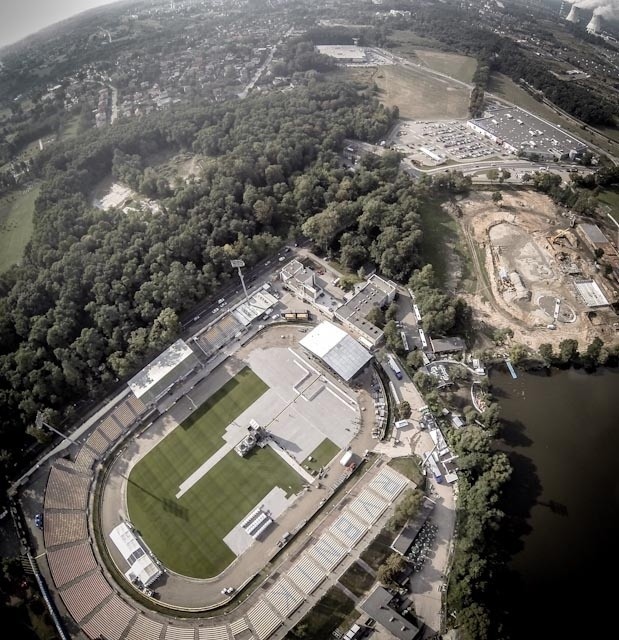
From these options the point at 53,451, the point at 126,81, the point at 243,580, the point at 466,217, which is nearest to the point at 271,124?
the point at 466,217

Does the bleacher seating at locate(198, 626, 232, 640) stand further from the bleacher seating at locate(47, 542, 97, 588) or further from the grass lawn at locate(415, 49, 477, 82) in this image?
the grass lawn at locate(415, 49, 477, 82)


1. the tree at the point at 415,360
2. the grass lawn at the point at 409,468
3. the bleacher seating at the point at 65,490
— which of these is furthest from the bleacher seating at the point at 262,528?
the tree at the point at 415,360

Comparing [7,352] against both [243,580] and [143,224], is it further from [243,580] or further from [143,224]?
[243,580]

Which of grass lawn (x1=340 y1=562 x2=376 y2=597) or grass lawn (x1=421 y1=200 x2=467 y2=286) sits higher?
grass lawn (x1=421 y1=200 x2=467 y2=286)

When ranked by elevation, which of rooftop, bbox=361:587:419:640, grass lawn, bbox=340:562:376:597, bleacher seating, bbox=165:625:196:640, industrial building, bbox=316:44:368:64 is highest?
industrial building, bbox=316:44:368:64

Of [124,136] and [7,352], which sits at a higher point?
[124,136]

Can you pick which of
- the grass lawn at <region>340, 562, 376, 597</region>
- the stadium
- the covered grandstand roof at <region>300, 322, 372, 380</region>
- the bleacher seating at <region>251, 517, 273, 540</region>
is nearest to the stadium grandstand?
the stadium
